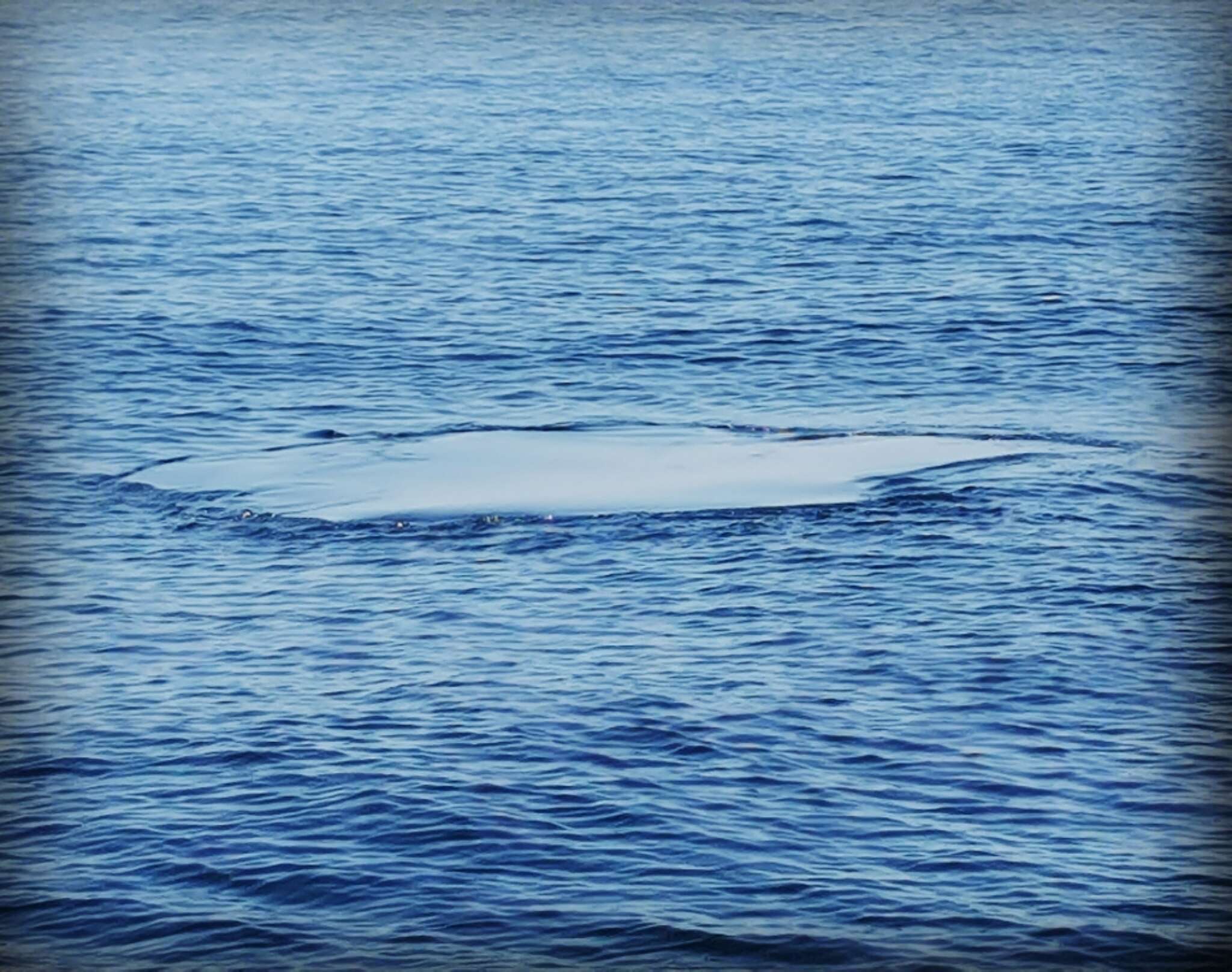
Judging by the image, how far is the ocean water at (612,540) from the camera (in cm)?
1922

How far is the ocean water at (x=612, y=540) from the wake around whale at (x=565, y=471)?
0.16 meters

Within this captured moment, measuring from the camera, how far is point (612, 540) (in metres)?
32.7

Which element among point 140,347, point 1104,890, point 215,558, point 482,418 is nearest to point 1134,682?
point 1104,890

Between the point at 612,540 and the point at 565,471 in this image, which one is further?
the point at 565,471

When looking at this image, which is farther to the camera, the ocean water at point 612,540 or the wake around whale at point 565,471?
the wake around whale at point 565,471

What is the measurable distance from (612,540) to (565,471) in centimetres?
442

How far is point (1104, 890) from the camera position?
67.2 ft

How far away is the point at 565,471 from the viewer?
1452 inches

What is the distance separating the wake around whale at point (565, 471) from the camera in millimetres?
34781

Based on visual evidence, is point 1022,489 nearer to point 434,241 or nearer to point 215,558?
point 215,558

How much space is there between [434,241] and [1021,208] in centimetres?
1774

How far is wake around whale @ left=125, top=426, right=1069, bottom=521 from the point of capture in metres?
34.8

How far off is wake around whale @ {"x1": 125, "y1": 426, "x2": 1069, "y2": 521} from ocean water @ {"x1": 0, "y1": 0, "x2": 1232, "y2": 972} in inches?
6.2

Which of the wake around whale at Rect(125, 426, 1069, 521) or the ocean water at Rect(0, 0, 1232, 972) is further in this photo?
the wake around whale at Rect(125, 426, 1069, 521)
